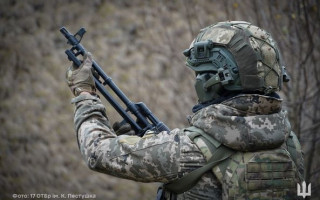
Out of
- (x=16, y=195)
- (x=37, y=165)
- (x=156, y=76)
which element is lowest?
(x=16, y=195)

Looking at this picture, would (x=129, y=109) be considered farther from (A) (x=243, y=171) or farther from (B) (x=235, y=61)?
(A) (x=243, y=171)

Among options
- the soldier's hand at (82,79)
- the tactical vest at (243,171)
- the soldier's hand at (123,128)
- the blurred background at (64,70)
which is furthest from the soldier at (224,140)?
the blurred background at (64,70)

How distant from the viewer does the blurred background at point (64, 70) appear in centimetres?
841

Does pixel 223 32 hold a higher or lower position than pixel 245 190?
higher

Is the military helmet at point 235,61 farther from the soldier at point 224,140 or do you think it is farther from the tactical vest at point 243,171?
the tactical vest at point 243,171

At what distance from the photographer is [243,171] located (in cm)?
274

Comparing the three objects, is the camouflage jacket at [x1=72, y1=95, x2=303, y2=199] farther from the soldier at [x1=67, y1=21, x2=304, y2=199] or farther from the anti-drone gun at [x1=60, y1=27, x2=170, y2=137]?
the anti-drone gun at [x1=60, y1=27, x2=170, y2=137]

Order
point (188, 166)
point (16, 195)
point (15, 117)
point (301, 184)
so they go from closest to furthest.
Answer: point (188, 166), point (301, 184), point (16, 195), point (15, 117)

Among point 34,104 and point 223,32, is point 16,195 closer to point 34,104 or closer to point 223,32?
point 34,104

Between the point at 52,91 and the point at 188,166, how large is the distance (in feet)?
23.1

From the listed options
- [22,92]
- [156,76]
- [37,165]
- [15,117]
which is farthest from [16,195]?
[156,76]

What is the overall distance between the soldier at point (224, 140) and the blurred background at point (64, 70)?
12.1 ft

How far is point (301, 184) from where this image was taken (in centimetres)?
295

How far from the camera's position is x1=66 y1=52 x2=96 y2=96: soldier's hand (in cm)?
327
